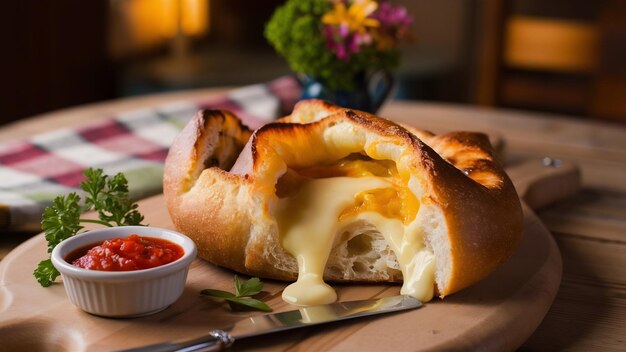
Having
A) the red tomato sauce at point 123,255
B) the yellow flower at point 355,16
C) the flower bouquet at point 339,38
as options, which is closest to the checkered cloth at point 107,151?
the flower bouquet at point 339,38

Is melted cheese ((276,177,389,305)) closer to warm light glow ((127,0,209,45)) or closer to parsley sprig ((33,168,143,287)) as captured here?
parsley sprig ((33,168,143,287))

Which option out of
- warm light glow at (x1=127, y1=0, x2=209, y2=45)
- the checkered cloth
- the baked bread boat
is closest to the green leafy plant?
the checkered cloth

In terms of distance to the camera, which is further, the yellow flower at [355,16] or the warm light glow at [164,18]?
the warm light glow at [164,18]

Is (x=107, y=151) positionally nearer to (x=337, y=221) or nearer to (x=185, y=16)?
(x=337, y=221)

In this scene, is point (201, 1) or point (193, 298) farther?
point (201, 1)

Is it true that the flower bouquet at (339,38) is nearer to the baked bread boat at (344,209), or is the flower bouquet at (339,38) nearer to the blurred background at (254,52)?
the baked bread boat at (344,209)

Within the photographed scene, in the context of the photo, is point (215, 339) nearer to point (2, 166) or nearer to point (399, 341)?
point (399, 341)

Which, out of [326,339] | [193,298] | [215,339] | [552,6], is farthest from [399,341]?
[552,6]
